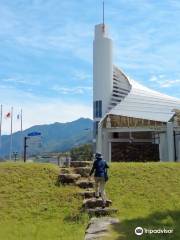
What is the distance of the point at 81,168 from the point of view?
66.4ft

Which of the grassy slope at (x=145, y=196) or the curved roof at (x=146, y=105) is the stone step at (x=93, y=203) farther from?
the curved roof at (x=146, y=105)

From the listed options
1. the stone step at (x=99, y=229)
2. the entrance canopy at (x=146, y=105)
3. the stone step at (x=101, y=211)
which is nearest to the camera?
the stone step at (x=99, y=229)

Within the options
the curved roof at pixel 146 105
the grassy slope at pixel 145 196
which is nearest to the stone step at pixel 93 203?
the grassy slope at pixel 145 196

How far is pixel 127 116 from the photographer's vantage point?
5066 centimetres

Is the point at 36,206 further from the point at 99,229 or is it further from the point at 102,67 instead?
the point at 102,67

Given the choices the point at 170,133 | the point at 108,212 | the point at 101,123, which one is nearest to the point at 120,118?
the point at 101,123

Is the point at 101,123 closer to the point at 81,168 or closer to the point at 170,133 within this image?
the point at 170,133

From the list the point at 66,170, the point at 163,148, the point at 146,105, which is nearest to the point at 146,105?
the point at 146,105

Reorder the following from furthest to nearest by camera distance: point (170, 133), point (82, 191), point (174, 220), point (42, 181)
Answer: point (170, 133) → point (42, 181) → point (82, 191) → point (174, 220)

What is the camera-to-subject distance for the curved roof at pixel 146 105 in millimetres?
50078

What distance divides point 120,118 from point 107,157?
5.09 meters

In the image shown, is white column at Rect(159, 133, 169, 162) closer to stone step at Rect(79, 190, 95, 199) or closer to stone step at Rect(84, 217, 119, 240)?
stone step at Rect(79, 190, 95, 199)

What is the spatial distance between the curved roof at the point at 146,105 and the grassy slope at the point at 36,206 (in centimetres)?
2954

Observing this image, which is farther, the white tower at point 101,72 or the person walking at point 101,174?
the white tower at point 101,72
